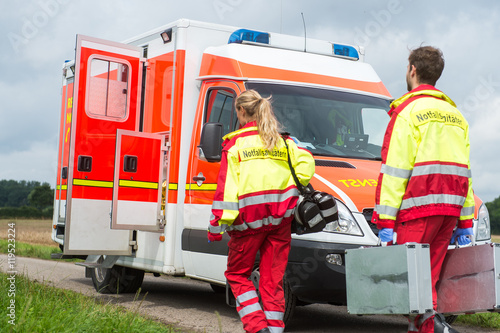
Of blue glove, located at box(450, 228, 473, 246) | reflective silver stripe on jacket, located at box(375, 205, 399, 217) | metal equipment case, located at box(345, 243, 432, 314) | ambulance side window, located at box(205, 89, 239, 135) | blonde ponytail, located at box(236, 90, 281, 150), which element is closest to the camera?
metal equipment case, located at box(345, 243, 432, 314)

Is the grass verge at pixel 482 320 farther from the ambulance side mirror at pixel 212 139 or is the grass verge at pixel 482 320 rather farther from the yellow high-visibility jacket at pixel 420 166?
A: the yellow high-visibility jacket at pixel 420 166

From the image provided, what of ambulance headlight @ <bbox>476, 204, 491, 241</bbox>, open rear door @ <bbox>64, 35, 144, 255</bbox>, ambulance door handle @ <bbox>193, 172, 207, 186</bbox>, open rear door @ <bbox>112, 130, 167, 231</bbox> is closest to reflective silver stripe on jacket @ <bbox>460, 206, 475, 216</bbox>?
ambulance headlight @ <bbox>476, 204, 491, 241</bbox>

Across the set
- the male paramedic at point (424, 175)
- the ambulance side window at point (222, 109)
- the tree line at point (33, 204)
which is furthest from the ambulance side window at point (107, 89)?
the tree line at point (33, 204)

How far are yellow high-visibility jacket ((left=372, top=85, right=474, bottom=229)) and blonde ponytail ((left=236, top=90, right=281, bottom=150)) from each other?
104 cm

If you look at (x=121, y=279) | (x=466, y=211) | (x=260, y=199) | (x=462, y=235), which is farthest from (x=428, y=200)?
(x=121, y=279)

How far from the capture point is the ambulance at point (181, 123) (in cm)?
693

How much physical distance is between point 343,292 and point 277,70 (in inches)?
94.2

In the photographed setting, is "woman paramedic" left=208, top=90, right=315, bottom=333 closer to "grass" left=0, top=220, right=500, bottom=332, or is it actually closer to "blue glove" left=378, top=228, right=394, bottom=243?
"grass" left=0, top=220, right=500, bottom=332

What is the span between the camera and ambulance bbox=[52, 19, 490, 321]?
6.93m

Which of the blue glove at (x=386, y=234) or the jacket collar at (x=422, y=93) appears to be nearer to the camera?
the blue glove at (x=386, y=234)

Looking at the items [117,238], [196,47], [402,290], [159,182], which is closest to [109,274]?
→ [117,238]

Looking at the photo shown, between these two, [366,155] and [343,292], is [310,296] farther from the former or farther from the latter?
[366,155]

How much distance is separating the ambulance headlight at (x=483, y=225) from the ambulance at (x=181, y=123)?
0.06 ft

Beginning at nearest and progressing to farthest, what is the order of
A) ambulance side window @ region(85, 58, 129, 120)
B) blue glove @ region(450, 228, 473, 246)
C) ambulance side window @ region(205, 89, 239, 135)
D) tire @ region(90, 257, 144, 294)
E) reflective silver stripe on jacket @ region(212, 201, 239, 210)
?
blue glove @ region(450, 228, 473, 246), reflective silver stripe on jacket @ region(212, 201, 239, 210), ambulance side window @ region(205, 89, 239, 135), ambulance side window @ region(85, 58, 129, 120), tire @ region(90, 257, 144, 294)
